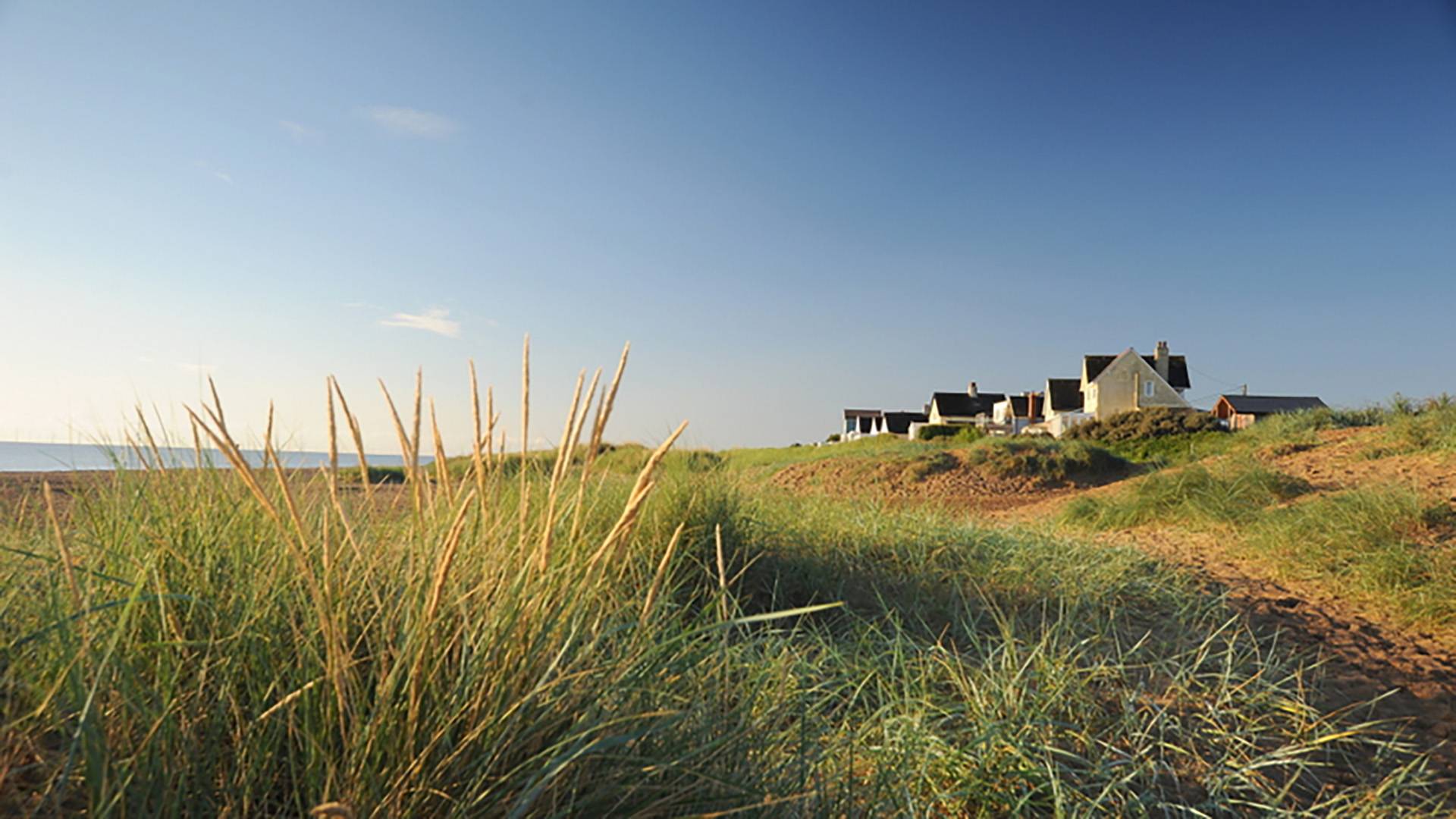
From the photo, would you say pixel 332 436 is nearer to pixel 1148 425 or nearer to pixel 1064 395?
pixel 1148 425

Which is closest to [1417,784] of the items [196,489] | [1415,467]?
[196,489]

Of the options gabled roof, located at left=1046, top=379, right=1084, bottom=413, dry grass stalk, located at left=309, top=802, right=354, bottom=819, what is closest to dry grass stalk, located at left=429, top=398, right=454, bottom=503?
dry grass stalk, located at left=309, top=802, right=354, bottom=819

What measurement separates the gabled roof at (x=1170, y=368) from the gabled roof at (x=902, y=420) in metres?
12.5

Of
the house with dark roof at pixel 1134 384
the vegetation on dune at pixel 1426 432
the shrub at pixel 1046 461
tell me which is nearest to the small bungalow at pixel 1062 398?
the house with dark roof at pixel 1134 384

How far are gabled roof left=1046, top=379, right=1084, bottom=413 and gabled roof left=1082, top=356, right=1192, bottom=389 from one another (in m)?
1.84

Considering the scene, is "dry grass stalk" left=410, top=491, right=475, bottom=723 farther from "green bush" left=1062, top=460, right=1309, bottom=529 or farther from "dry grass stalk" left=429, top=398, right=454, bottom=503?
"green bush" left=1062, top=460, right=1309, bottom=529

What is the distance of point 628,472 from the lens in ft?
19.8

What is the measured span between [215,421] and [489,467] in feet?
2.27

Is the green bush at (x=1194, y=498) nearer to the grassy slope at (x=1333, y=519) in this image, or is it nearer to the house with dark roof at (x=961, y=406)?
the grassy slope at (x=1333, y=519)

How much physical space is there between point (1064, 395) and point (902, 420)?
40.0 feet

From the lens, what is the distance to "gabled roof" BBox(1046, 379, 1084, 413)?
3606 cm

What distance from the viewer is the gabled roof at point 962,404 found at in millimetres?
46781

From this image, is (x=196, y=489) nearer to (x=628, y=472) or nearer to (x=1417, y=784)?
(x=1417, y=784)

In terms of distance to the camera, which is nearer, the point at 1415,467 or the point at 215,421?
the point at 215,421
